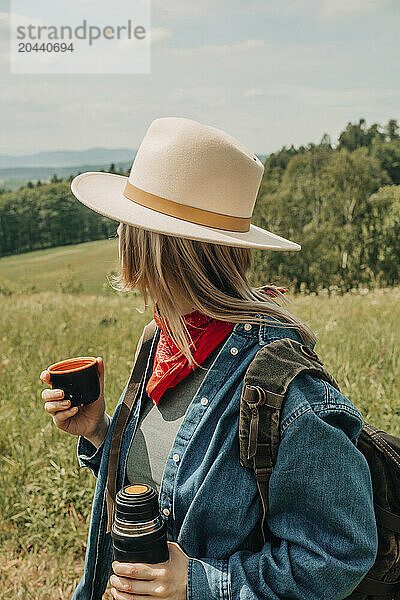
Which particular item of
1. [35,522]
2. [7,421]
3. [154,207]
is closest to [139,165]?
[154,207]

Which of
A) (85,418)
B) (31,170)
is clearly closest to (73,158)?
(31,170)

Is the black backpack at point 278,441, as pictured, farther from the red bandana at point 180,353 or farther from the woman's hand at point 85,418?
the woman's hand at point 85,418

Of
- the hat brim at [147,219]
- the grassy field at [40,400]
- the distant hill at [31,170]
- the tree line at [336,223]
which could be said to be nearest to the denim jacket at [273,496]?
the hat brim at [147,219]

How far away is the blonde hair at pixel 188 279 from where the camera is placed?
1.62 metres

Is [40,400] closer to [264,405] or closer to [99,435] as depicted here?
[99,435]

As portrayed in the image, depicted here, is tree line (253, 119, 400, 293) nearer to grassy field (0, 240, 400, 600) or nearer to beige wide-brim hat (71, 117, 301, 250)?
grassy field (0, 240, 400, 600)

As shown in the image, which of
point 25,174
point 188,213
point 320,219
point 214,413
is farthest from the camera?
point 320,219

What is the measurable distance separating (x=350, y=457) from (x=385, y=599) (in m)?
0.45

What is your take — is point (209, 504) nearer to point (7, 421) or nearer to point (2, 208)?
point (7, 421)

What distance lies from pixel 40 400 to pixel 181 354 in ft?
10.2

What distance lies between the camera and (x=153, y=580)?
140cm

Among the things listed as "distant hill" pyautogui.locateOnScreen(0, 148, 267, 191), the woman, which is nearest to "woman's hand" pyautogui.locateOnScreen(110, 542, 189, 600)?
the woman

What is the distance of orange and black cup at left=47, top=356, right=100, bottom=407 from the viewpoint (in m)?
1.86

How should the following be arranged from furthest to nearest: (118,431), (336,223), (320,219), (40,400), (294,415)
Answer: (320,219)
(336,223)
(40,400)
(118,431)
(294,415)
